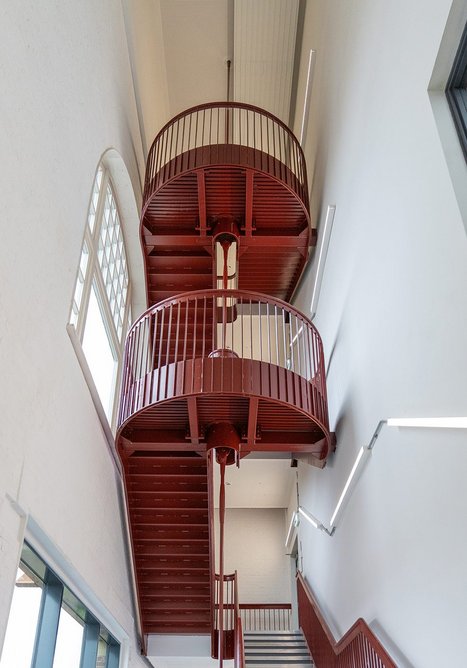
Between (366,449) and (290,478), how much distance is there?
7857 mm

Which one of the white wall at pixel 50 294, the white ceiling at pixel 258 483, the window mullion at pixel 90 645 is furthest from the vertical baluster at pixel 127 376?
the white ceiling at pixel 258 483

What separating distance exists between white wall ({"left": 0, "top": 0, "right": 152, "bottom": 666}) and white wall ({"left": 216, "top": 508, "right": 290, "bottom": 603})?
6946 mm

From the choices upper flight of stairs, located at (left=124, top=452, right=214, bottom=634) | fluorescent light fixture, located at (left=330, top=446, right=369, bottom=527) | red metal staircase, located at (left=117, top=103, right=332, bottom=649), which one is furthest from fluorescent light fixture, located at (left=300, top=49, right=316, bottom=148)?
fluorescent light fixture, located at (left=330, top=446, right=369, bottom=527)

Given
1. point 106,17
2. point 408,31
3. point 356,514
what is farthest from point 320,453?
point 106,17

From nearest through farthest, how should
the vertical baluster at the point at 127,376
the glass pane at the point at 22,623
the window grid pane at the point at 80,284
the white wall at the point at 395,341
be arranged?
1. the white wall at the point at 395,341
2. the glass pane at the point at 22,623
3. the window grid pane at the point at 80,284
4. the vertical baluster at the point at 127,376

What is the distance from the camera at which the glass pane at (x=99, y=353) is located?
8.20m

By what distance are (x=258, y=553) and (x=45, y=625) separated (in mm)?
10079

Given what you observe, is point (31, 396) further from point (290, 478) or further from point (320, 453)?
point (290, 478)

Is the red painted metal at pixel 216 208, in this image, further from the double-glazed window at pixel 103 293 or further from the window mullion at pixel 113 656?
the window mullion at pixel 113 656

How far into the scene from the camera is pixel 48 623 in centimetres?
604

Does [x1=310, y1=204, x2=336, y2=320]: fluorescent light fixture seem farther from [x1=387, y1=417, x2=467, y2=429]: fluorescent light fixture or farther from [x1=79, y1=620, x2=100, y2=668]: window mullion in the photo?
[x1=79, y1=620, x2=100, y2=668]: window mullion

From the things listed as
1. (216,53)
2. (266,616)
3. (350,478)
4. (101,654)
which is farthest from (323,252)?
(266,616)

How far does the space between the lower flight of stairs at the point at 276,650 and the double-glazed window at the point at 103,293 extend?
3972 millimetres

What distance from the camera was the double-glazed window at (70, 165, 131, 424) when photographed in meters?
7.82
